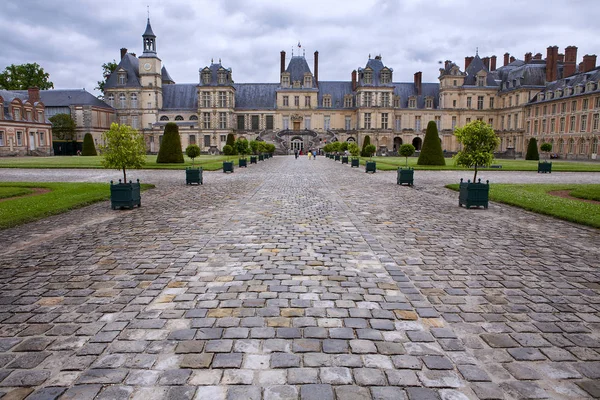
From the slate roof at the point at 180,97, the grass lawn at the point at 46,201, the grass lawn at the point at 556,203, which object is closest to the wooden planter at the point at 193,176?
the grass lawn at the point at 46,201

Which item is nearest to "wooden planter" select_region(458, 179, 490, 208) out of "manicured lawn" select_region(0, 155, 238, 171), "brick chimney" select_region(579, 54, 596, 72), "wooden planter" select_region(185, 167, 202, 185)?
"wooden planter" select_region(185, 167, 202, 185)

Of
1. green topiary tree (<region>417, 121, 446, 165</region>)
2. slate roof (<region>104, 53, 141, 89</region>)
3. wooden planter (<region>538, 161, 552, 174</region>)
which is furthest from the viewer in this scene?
slate roof (<region>104, 53, 141, 89</region>)

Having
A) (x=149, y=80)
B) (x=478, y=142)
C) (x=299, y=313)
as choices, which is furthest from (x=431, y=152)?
Answer: (x=149, y=80)

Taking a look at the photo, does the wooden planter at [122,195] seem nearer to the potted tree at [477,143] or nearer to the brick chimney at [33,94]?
the potted tree at [477,143]

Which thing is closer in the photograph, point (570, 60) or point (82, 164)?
point (82, 164)

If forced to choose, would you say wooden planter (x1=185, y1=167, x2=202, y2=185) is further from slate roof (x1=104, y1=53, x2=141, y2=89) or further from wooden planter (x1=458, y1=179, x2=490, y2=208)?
slate roof (x1=104, y1=53, x2=141, y2=89)

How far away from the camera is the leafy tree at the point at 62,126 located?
198 ft

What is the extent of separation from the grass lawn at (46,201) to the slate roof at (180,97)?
57.7 metres

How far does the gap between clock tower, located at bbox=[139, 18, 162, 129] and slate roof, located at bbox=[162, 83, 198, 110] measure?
2.46 m

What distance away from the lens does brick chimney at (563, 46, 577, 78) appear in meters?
57.4

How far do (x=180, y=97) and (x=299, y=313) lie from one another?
2874 inches

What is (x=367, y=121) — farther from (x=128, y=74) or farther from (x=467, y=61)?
(x=128, y=74)

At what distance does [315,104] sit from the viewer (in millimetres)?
70375

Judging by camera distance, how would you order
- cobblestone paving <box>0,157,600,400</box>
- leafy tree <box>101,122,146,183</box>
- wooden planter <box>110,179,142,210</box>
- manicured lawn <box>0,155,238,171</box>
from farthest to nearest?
manicured lawn <box>0,155,238,171</box> < leafy tree <box>101,122,146,183</box> < wooden planter <box>110,179,142,210</box> < cobblestone paving <box>0,157,600,400</box>
